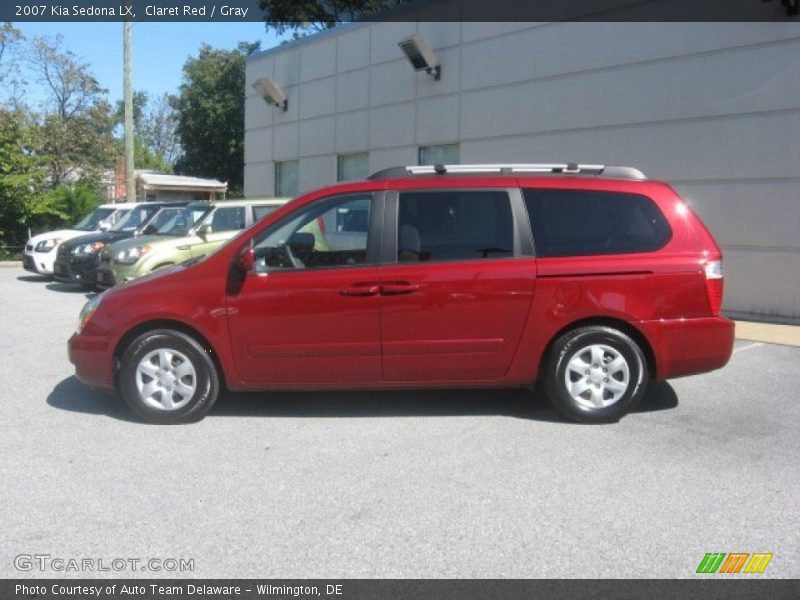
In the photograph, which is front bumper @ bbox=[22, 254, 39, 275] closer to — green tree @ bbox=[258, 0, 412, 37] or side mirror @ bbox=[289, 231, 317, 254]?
side mirror @ bbox=[289, 231, 317, 254]

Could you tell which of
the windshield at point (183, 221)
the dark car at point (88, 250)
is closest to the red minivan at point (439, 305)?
the windshield at point (183, 221)

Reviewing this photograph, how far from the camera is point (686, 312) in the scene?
555 centimetres

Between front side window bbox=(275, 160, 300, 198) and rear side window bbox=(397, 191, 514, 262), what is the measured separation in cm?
1401

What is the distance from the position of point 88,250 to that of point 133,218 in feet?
5.86

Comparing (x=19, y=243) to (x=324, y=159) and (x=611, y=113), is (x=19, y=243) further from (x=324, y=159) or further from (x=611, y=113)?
(x=611, y=113)

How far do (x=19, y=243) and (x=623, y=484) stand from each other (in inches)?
826

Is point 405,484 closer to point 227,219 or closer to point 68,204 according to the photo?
point 227,219

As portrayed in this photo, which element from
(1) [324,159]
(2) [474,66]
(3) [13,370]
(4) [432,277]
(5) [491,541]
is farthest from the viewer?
(1) [324,159]

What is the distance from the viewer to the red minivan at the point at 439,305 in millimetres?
5484

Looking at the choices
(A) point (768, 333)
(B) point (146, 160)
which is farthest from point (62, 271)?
(B) point (146, 160)

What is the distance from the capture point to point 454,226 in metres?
5.61

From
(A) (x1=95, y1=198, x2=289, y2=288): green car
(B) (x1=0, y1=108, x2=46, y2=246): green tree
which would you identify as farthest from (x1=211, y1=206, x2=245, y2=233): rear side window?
(B) (x1=0, y1=108, x2=46, y2=246): green tree

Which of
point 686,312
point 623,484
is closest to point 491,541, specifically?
point 623,484

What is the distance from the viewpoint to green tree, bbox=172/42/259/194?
38281mm
